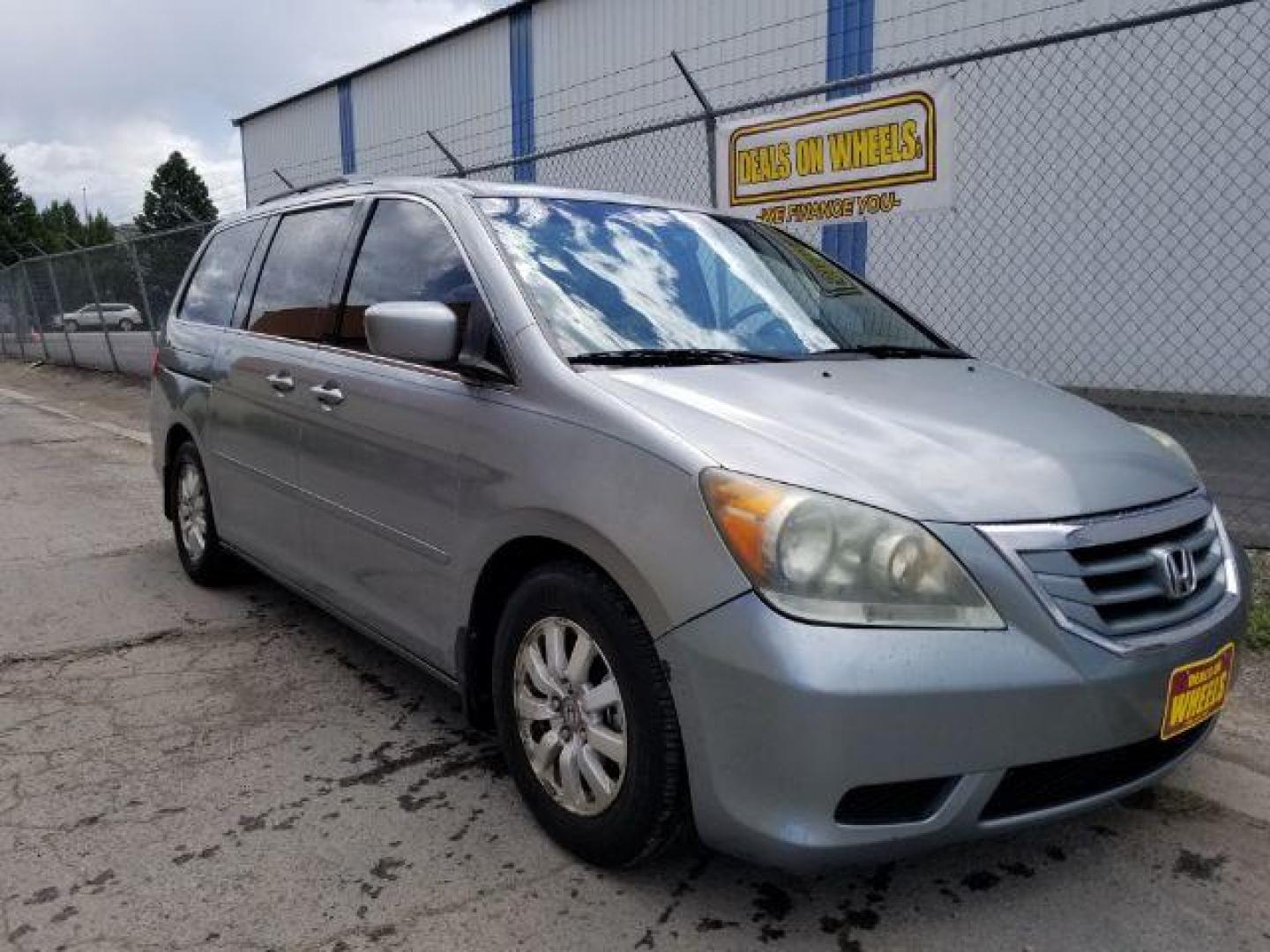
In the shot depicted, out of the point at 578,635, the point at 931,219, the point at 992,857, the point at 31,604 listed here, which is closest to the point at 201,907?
the point at 578,635

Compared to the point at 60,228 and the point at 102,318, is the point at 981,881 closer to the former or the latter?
the point at 102,318

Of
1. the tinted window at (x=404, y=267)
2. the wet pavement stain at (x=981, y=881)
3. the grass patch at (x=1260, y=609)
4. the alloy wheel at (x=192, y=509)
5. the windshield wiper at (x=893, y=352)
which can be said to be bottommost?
the wet pavement stain at (x=981, y=881)

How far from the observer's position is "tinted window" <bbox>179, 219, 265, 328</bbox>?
456 cm

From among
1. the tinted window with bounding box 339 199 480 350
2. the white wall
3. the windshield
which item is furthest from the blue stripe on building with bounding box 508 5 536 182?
the windshield

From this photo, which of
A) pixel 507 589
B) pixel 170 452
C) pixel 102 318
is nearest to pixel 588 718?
pixel 507 589

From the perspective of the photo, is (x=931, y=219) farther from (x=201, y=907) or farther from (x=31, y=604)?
(x=201, y=907)

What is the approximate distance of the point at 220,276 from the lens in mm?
4789

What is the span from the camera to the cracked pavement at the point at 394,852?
2.33 meters

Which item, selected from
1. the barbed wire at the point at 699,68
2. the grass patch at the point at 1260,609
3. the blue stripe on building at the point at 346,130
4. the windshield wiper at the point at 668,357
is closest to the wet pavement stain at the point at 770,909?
the windshield wiper at the point at 668,357

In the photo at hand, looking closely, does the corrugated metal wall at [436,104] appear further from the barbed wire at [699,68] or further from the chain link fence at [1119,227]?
the chain link fence at [1119,227]

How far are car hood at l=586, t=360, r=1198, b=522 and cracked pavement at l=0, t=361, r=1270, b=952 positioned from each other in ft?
3.04

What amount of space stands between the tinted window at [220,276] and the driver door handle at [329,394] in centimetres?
121

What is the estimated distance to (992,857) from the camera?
2584 mm

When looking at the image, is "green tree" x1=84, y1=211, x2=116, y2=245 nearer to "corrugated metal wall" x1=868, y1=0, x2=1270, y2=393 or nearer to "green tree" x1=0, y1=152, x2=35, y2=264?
"green tree" x1=0, y1=152, x2=35, y2=264
